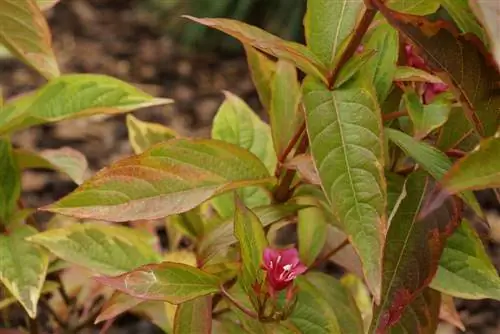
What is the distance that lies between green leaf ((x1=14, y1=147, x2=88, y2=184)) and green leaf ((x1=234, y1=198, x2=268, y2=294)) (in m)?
0.31

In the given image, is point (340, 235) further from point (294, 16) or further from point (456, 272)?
point (294, 16)

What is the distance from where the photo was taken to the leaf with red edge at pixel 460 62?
0.77 m

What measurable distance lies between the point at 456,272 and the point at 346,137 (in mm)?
213

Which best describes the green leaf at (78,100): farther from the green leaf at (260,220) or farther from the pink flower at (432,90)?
the pink flower at (432,90)

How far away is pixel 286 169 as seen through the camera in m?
1.05

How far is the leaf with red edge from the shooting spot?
30.1 inches

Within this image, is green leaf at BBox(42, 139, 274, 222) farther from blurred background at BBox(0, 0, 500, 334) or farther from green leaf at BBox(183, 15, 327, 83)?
blurred background at BBox(0, 0, 500, 334)

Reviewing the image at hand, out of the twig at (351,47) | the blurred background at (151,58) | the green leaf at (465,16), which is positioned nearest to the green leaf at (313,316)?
the twig at (351,47)

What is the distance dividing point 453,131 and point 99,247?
18.6 inches

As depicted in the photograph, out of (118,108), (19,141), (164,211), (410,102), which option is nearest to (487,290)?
(410,102)

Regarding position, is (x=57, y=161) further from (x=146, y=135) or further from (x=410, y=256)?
(x=410, y=256)

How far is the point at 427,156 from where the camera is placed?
89 cm

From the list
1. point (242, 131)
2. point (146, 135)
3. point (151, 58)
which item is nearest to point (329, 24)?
point (242, 131)

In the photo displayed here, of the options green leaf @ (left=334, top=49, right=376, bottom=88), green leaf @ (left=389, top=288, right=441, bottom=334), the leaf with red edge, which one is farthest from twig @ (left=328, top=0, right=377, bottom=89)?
green leaf @ (left=389, top=288, right=441, bottom=334)
